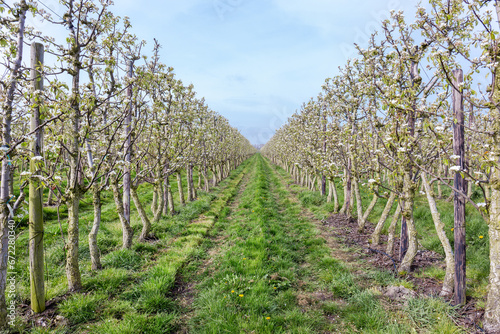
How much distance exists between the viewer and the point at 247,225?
1261cm

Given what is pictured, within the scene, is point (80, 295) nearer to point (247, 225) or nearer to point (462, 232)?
point (247, 225)

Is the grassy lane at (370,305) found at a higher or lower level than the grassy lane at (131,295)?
lower

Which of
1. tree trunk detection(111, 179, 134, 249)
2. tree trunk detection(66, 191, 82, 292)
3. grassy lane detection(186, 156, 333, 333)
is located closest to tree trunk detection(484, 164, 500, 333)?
grassy lane detection(186, 156, 333, 333)

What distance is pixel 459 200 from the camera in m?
5.70

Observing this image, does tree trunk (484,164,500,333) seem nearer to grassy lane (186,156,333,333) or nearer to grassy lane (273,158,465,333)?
grassy lane (273,158,465,333)

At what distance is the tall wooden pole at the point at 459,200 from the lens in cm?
550

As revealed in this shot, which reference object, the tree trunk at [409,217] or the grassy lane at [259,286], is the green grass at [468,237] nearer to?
the tree trunk at [409,217]

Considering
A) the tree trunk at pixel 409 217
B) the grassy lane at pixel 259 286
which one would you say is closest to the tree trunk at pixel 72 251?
the grassy lane at pixel 259 286

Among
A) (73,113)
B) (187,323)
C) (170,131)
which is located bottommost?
(187,323)

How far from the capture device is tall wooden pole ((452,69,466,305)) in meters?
5.50

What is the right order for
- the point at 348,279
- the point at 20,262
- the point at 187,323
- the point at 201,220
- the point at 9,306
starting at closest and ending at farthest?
the point at 9,306, the point at 187,323, the point at 348,279, the point at 20,262, the point at 201,220

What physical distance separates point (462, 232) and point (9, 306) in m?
10.4

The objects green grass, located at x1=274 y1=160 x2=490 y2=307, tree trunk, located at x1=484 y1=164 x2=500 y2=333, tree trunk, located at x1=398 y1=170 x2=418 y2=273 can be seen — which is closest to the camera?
tree trunk, located at x1=484 y1=164 x2=500 y2=333

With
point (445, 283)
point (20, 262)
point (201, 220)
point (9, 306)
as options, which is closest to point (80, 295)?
point (9, 306)
